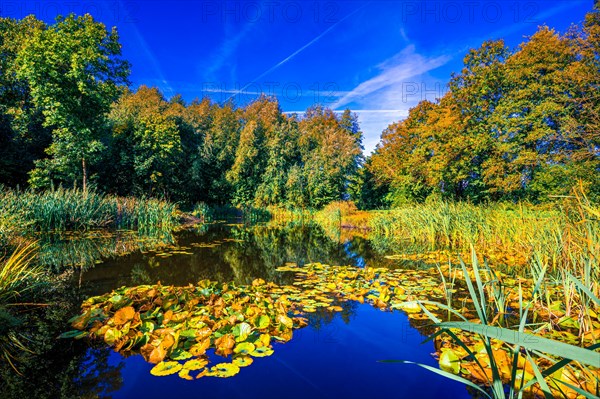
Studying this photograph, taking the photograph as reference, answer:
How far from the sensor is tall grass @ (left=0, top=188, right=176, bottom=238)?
8.90 metres

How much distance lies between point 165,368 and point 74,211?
33.6 ft

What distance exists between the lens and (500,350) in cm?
257

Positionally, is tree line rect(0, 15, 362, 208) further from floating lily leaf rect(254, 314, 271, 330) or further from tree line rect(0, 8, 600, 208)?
floating lily leaf rect(254, 314, 271, 330)

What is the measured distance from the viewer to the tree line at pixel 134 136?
46.7 ft

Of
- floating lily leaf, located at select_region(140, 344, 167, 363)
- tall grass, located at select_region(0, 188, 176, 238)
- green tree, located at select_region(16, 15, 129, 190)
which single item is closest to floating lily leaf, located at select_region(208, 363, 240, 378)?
floating lily leaf, located at select_region(140, 344, 167, 363)

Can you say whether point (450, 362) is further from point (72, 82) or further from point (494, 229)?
point (72, 82)

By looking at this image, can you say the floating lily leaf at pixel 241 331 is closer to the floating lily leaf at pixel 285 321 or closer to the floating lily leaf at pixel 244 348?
the floating lily leaf at pixel 244 348

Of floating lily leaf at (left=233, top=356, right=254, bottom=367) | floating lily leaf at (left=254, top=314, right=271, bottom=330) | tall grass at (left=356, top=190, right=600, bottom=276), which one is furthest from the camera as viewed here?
tall grass at (left=356, top=190, right=600, bottom=276)

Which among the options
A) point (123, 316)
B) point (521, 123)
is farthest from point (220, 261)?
point (521, 123)

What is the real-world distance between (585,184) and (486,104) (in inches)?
290

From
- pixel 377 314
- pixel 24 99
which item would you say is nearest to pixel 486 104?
pixel 377 314

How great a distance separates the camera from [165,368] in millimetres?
2502

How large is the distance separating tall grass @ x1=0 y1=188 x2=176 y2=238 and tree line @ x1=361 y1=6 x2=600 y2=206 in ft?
46.2

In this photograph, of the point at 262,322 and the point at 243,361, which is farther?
the point at 262,322
